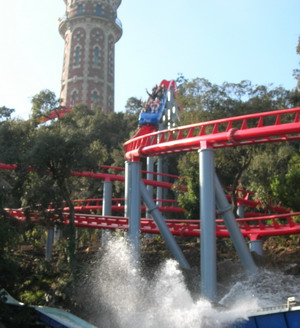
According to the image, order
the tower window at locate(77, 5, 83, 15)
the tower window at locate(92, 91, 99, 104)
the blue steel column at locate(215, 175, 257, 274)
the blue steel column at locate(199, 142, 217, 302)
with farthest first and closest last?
the tower window at locate(77, 5, 83, 15) → the tower window at locate(92, 91, 99, 104) → the blue steel column at locate(215, 175, 257, 274) → the blue steel column at locate(199, 142, 217, 302)

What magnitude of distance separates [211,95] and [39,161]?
14.3 metres

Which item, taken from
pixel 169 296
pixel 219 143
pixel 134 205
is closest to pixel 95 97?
pixel 134 205

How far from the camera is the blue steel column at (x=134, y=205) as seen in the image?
17625 millimetres

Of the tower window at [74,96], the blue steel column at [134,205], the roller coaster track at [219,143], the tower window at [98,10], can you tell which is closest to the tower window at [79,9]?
the tower window at [98,10]

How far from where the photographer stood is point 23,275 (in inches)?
714

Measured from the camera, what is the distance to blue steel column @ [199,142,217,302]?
1363cm

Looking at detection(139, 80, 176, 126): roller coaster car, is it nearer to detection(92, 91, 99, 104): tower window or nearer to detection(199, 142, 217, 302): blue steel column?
detection(199, 142, 217, 302): blue steel column

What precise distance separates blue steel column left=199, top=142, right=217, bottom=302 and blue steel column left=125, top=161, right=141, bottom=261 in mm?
3929

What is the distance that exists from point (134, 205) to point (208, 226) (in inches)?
179

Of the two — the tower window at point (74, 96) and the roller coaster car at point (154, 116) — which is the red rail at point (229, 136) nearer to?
the roller coaster car at point (154, 116)

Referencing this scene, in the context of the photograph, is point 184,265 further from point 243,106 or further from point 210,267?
point 243,106

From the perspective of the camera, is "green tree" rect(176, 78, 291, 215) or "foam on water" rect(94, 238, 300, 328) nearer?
"foam on water" rect(94, 238, 300, 328)

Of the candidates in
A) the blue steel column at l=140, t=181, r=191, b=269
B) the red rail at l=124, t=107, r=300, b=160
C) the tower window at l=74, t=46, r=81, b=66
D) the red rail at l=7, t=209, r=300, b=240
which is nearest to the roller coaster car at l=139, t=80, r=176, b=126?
the red rail at l=7, t=209, r=300, b=240

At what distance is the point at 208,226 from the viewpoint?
1414 cm
